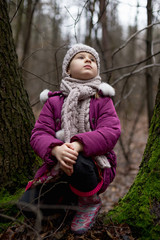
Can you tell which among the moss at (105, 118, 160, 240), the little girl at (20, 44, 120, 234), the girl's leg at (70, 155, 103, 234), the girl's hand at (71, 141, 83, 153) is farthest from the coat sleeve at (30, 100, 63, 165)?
the moss at (105, 118, 160, 240)

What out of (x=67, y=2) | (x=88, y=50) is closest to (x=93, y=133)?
(x=88, y=50)

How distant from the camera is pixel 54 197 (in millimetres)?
1819

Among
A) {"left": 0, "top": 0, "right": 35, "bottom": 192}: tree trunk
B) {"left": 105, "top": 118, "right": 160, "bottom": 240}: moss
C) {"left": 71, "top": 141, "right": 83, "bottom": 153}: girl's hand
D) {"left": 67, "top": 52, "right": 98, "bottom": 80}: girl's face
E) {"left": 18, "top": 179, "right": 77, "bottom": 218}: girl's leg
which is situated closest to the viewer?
{"left": 105, "top": 118, "right": 160, "bottom": 240}: moss

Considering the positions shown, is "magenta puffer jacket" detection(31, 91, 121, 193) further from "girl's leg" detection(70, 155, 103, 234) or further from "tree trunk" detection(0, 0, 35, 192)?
"tree trunk" detection(0, 0, 35, 192)

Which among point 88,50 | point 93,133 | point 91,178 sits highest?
point 88,50

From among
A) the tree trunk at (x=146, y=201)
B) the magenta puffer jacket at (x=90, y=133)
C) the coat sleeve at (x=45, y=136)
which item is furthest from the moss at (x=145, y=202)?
the coat sleeve at (x=45, y=136)

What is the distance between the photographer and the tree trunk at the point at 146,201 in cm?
146

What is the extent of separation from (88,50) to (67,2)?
116 cm

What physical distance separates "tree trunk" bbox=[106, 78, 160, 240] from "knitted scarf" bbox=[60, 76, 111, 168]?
331mm

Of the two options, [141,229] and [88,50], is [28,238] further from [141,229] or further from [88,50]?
[88,50]

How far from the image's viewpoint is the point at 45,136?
1.72 meters

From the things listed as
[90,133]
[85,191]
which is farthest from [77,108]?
[85,191]

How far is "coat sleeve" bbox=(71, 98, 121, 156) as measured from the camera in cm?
158

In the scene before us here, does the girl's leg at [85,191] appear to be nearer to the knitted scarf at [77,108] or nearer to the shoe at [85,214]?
the shoe at [85,214]
